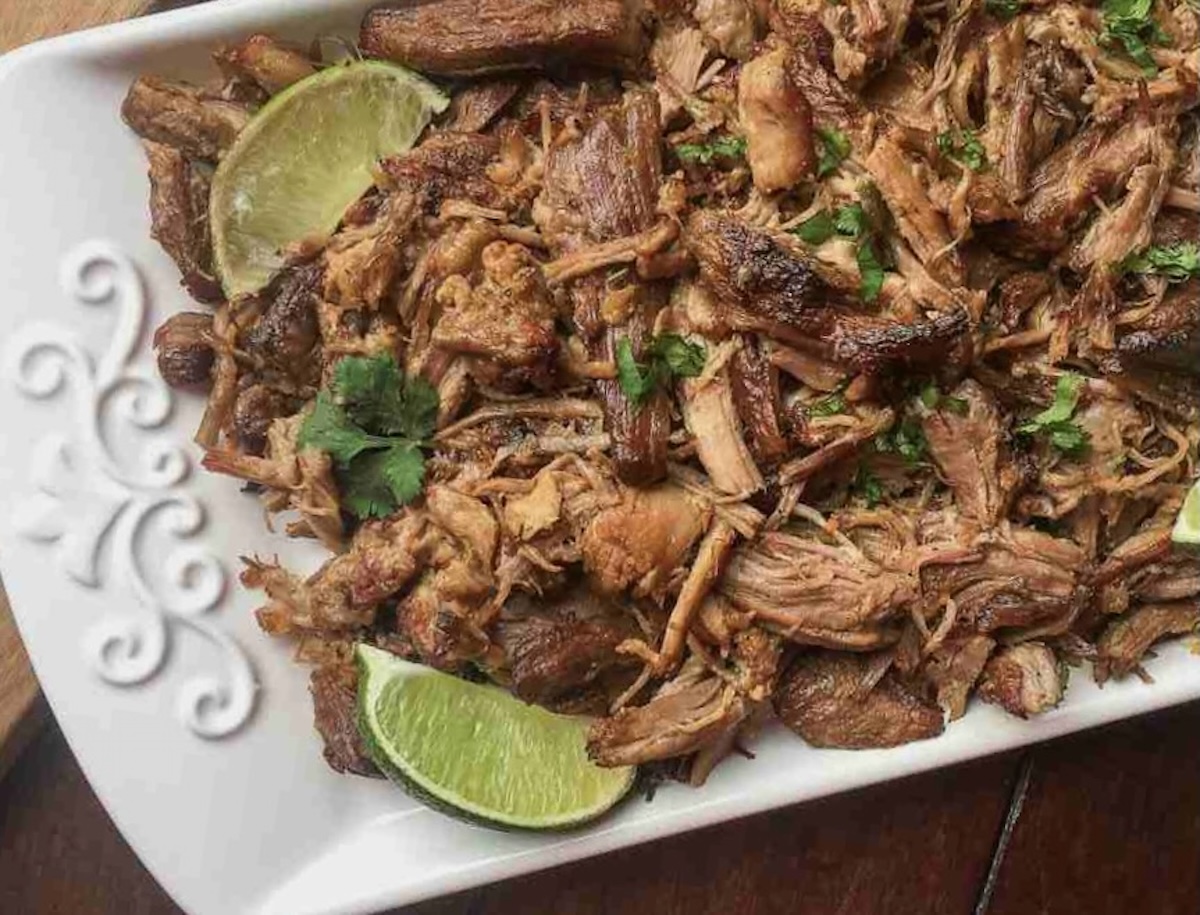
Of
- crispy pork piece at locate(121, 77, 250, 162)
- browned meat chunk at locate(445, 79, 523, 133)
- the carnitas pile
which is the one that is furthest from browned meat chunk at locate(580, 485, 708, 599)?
crispy pork piece at locate(121, 77, 250, 162)

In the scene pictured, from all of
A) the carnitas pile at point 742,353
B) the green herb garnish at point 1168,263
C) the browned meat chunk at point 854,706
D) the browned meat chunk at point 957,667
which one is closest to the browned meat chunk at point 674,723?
the carnitas pile at point 742,353

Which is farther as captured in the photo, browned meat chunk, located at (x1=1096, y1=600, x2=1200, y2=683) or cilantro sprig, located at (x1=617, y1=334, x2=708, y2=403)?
browned meat chunk, located at (x1=1096, y1=600, x2=1200, y2=683)

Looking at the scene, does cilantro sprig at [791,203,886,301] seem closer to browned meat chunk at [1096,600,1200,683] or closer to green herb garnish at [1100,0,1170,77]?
green herb garnish at [1100,0,1170,77]

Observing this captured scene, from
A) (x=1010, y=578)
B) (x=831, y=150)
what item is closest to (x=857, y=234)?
(x=831, y=150)

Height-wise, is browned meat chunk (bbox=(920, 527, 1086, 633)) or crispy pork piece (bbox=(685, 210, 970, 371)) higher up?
crispy pork piece (bbox=(685, 210, 970, 371))

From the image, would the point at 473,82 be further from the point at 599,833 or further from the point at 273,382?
the point at 599,833

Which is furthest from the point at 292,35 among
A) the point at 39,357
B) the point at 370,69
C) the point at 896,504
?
the point at 896,504

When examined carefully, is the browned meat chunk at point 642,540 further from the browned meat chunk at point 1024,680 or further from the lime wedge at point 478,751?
the browned meat chunk at point 1024,680

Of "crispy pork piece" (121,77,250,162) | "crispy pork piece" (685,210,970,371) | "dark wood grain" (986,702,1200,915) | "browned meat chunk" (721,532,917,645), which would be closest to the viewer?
"crispy pork piece" (685,210,970,371)
